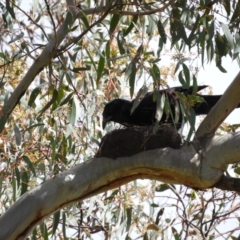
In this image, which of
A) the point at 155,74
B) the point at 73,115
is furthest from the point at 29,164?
the point at 155,74

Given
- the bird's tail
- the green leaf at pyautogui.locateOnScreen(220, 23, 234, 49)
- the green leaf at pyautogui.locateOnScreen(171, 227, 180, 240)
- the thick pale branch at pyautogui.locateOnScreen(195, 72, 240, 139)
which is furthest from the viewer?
the green leaf at pyautogui.locateOnScreen(171, 227, 180, 240)

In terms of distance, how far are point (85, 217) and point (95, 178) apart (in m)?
1.83

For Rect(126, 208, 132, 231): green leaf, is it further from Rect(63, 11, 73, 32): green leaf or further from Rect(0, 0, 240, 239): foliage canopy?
Rect(63, 11, 73, 32): green leaf

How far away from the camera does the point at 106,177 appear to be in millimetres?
4074

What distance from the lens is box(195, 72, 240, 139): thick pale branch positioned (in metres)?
3.94

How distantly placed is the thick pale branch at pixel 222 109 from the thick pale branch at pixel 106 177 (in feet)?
0.44

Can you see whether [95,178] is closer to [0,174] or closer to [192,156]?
[192,156]

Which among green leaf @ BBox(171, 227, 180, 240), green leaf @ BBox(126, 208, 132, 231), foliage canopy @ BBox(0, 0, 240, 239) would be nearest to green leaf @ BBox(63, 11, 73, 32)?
foliage canopy @ BBox(0, 0, 240, 239)

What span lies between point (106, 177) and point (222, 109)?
785mm

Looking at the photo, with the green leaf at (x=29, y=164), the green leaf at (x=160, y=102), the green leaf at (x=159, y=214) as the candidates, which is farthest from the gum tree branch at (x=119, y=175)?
the green leaf at (x=159, y=214)

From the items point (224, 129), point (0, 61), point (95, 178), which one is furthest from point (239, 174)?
point (0, 61)

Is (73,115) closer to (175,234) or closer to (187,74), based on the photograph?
(187,74)

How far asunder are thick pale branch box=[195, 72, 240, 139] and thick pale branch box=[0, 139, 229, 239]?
5.3 inches

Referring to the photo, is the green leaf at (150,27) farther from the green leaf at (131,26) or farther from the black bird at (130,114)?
the black bird at (130,114)
